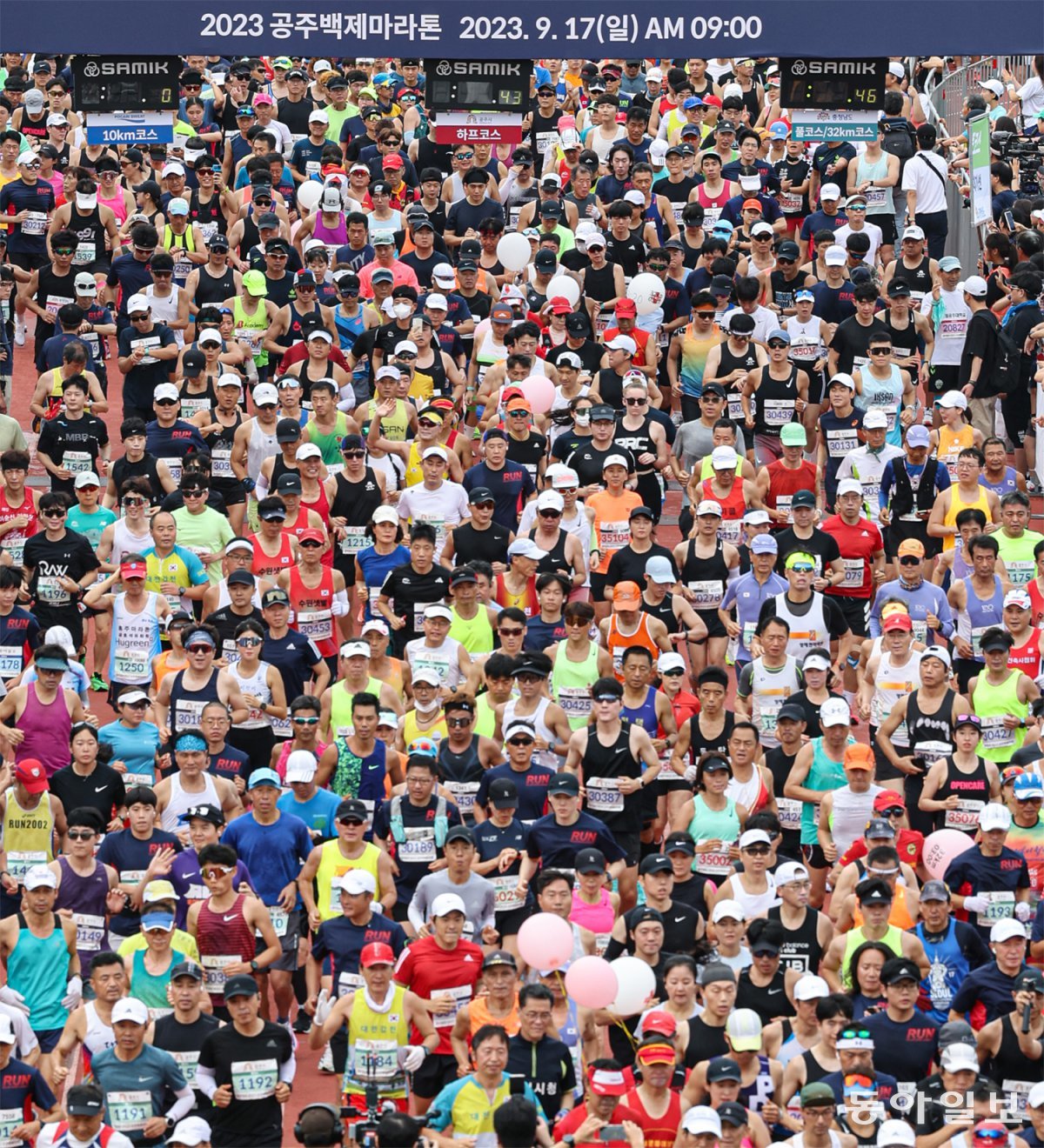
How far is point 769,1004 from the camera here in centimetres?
1375

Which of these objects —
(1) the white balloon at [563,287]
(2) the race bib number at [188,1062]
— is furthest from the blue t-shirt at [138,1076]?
(1) the white balloon at [563,287]

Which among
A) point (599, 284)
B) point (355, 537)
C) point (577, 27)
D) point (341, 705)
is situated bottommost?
point (341, 705)

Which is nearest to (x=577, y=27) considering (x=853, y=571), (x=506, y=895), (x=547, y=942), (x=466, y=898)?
(x=853, y=571)

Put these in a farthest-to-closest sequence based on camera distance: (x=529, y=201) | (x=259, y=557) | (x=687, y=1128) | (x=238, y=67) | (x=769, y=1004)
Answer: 1. (x=238, y=67)
2. (x=529, y=201)
3. (x=259, y=557)
4. (x=769, y=1004)
5. (x=687, y=1128)

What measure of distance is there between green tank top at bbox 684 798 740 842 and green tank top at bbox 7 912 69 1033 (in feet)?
11.5

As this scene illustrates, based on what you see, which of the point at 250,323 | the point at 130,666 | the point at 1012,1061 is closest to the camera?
the point at 1012,1061

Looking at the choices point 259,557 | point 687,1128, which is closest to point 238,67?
point 259,557

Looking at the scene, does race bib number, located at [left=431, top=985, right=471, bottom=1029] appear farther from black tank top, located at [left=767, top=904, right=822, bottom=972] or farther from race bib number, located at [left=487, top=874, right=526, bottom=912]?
black tank top, located at [left=767, top=904, right=822, bottom=972]

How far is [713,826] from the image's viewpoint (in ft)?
49.6

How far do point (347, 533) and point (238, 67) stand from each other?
969cm

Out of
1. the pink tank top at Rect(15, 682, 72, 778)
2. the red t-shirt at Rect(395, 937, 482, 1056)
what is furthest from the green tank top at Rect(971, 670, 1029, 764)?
the pink tank top at Rect(15, 682, 72, 778)

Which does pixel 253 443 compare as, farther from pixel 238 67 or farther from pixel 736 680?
pixel 238 67

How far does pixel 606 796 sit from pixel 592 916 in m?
1.21

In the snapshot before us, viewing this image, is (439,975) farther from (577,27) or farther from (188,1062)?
(577,27)
